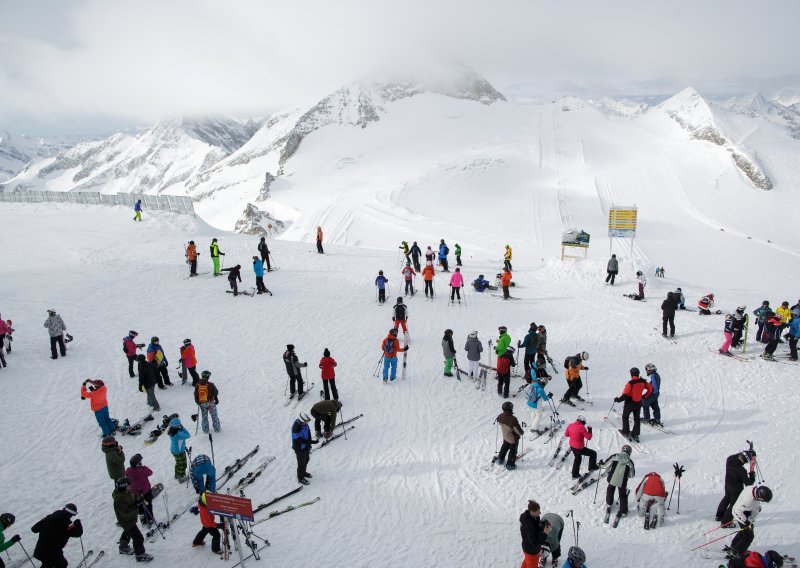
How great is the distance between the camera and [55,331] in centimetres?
1527

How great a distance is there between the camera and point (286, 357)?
12789 millimetres

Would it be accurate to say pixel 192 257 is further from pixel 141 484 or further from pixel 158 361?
pixel 141 484

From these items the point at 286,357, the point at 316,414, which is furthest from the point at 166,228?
the point at 316,414

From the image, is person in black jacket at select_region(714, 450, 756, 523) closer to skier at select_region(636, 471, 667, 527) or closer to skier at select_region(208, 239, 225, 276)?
skier at select_region(636, 471, 667, 527)

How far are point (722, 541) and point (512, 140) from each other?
3035 inches

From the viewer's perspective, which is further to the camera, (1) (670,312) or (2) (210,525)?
(1) (670,312)

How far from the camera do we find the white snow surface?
29.0 ft

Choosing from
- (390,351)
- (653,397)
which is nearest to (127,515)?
(390,351)

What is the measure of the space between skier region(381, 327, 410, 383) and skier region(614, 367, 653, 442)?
556 centimetres

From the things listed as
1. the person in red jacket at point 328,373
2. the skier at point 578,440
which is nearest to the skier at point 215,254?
the person in red jacket at point 328,373

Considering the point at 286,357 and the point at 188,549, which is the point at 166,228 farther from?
the point at 188,549

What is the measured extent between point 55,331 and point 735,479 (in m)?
18.1

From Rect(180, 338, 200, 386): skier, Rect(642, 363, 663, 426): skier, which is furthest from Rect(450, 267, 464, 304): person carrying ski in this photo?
Rect(180, 338, 200, 386): skier

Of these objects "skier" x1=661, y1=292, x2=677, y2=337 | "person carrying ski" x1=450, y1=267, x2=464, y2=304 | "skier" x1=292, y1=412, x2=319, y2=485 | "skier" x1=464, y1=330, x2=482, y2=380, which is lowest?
"skier" x1=292, y1=412, x2=319, y2=485
